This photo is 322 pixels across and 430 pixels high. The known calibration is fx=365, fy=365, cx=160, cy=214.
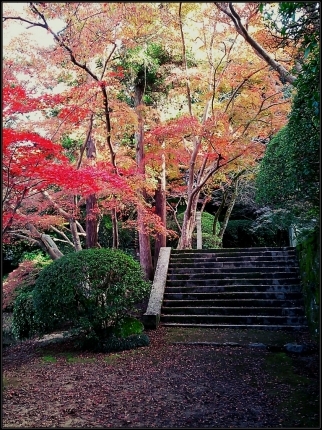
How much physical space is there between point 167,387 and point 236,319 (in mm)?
3638

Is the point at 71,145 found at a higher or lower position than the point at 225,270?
higher

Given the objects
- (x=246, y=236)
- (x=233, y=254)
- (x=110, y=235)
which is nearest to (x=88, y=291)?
(x=233, y=254)

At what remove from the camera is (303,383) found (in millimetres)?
4617

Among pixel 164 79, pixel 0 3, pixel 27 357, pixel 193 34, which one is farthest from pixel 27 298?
pixel 193 34

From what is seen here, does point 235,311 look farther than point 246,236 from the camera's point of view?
No

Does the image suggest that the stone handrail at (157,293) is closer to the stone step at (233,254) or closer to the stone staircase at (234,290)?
the stone staircase at (234,290)

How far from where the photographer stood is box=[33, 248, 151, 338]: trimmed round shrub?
6301mm

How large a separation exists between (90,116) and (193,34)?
5248 millimetres

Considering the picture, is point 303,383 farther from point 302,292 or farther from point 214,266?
point 214,266

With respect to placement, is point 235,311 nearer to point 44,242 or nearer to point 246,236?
point 44,242

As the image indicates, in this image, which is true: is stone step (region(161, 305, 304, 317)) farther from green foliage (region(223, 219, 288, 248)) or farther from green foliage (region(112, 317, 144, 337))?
green foliage (region(223, 219, 288, 248))

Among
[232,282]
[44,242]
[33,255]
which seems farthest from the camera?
[33,255]

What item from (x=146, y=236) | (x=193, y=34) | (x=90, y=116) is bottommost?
(x=146, y=236)

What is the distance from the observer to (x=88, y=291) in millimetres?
6449
